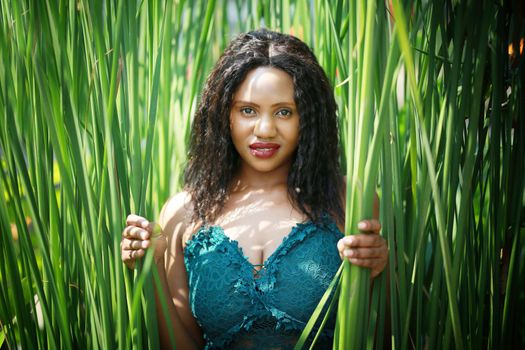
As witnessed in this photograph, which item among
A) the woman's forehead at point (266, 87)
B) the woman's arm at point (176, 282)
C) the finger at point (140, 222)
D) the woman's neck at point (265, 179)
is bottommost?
the woman's arm at point (176, 282)

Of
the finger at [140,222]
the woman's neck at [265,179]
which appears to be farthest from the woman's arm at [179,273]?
the finger at [140,222]

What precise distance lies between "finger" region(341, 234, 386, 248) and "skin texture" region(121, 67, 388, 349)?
0.28m

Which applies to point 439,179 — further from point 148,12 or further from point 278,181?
point 148,12

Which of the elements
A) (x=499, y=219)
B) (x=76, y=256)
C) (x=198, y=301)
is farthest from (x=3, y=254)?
(x=499, y=219)

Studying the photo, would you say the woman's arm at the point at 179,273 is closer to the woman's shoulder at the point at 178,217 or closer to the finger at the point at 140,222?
the woman's shoulder at the point at 178,217

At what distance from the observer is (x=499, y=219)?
873 millimetres

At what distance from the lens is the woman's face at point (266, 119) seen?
39.9 inches

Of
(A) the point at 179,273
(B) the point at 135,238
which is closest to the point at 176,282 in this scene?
(A) the point at 179,273

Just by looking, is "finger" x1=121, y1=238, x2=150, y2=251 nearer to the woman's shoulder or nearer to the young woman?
the young woman

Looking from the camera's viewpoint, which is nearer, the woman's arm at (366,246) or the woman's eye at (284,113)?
the woman's arm at (366,246)

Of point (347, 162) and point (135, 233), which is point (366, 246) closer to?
point (347, 162)

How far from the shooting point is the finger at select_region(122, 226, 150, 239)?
33.8 inches

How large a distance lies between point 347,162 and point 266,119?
28cm

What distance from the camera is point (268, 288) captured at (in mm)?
991
